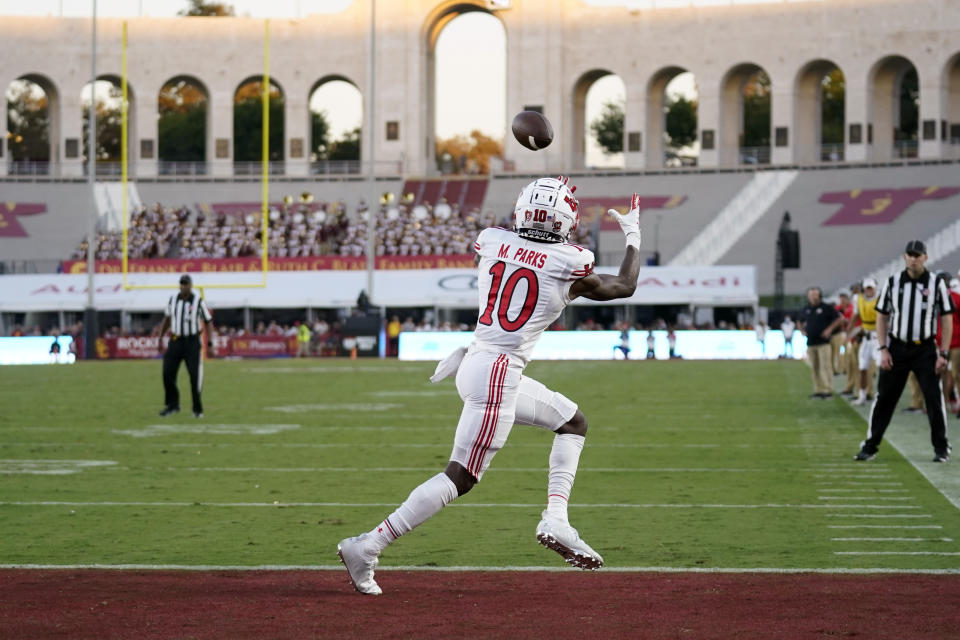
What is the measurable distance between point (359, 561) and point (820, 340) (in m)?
15.2

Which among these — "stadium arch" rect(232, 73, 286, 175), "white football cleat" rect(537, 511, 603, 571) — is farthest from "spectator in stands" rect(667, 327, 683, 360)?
"stadium arch" rect(232, 73, 286, 175)

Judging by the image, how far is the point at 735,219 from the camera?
166 feet

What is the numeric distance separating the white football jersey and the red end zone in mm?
1124

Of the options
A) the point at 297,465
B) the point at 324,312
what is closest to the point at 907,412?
the point at 297,465

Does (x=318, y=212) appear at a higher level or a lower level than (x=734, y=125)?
lower

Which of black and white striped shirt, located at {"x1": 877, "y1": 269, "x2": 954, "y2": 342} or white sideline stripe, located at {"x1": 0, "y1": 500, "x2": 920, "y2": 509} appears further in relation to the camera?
black and white striped shirt, located at {"x1": 877, "y1": 269, "x2": 954, "y2": 342}

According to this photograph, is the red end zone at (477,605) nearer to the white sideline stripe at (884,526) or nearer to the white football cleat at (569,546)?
the white football cleat at (569,546)

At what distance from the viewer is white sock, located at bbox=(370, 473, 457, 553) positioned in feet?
21.2

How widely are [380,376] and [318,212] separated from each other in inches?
897

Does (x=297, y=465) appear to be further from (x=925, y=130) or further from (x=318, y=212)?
(x=925, y=130)

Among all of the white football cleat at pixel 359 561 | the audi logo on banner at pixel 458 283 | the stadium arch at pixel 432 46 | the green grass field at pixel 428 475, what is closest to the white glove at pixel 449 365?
the white football cleat at pixel 359 561

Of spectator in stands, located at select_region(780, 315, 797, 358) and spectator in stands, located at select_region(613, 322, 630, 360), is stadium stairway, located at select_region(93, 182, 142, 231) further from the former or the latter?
spectator in stands, located at select_region(780, 315, 797, 358)

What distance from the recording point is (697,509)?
9727 millimetres

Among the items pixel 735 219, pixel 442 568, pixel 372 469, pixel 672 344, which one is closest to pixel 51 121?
pixel 735 219
